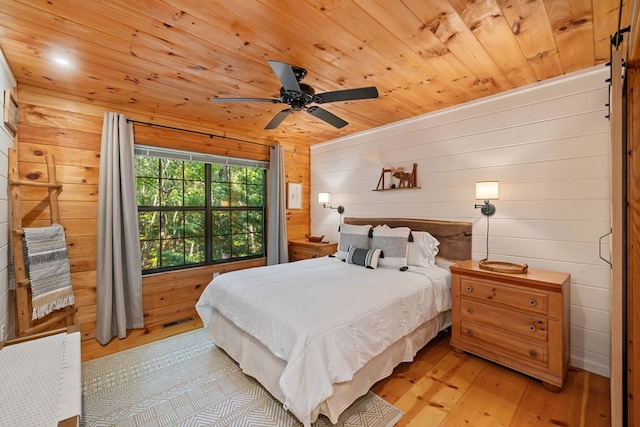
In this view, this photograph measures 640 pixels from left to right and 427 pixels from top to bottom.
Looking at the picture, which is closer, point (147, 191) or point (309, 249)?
point (147, 191)

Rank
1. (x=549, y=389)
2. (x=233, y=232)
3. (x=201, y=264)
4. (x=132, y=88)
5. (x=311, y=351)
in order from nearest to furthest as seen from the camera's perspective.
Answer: (x=311, y=351) → (x=549, y=389) → (x=132, y=88) → (x=201, y=264) → (x=233, y=232)

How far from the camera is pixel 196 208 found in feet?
12.1

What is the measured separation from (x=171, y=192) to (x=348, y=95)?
2582 millimetres

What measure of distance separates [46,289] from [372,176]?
11.6ft

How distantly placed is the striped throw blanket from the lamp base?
3699 millimetres

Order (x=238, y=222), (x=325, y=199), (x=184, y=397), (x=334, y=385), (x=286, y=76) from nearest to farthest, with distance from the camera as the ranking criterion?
(x=334, y=385), (x=286, y=76), (x=184, y=397), (x=238, y=222), (x=325, y=199)

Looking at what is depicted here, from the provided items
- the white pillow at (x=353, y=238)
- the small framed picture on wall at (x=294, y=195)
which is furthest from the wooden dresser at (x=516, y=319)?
the small framed picture on wall at (x=294, y=195)

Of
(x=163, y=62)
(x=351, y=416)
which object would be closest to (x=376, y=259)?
(x=351, y=416)

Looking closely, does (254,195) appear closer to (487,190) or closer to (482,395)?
(487,190)

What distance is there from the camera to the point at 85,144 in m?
2.86

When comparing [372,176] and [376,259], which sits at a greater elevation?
[372,176]

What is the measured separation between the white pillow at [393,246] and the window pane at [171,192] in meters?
2.46

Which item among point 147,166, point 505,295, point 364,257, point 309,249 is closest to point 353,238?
point 364,257

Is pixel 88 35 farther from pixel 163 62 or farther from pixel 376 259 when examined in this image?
pixel 376 259
